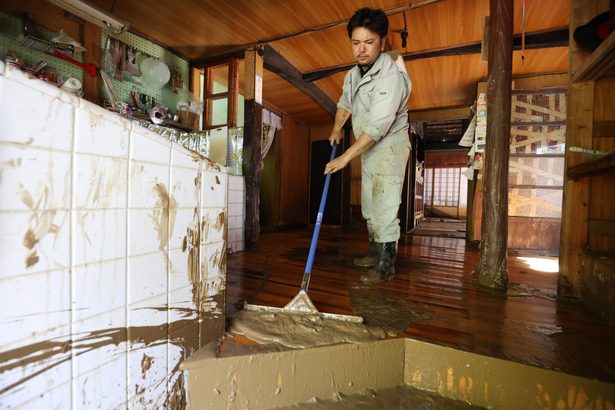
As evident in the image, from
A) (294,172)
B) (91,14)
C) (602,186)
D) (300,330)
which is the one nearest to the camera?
(300,330)

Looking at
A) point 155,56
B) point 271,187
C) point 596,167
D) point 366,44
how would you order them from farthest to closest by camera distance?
point 271,187 → point 155,56 → point 366,44 → point 596,167

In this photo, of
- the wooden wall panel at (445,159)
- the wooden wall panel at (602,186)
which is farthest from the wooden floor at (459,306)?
the wooden wall panel at (445,159)

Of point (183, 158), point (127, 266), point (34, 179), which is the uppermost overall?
point (183, 158)

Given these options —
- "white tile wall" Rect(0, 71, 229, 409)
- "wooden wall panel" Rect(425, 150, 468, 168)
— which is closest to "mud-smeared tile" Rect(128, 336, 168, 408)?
"white tile wall" Rect(0, 71, 229, 409)

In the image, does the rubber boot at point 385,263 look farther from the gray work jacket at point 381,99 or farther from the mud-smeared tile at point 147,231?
the mud-smeared tile at point 147,231

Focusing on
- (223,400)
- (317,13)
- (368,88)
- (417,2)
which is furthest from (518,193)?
(223,400)

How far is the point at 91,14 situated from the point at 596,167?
4039mm

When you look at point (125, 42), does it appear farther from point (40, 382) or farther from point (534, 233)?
point (534, 233)

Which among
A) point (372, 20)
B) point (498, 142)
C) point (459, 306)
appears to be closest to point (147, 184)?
point (459, 306)

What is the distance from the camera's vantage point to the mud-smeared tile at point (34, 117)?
553 mm

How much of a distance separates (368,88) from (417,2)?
50.7 inches

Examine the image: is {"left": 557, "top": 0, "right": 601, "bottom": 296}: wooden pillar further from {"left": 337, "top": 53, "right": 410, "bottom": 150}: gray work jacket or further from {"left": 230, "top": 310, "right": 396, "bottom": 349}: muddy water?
{"left": 230, "top": 310, "right": 396, "bottom": 349}: muddy water

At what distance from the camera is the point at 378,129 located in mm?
1853

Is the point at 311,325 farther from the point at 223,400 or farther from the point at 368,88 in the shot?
the point at 368,88
